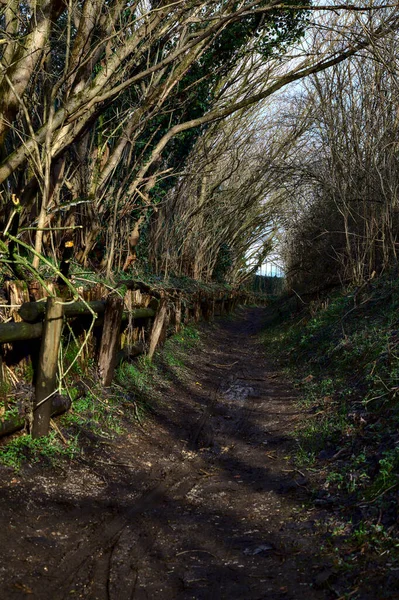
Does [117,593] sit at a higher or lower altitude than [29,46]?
lower

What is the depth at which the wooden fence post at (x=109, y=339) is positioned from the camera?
20.3 feet

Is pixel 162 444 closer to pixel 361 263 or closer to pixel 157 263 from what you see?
pixel 361 263

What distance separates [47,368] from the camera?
457 centimetres

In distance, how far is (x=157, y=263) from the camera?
12688mm

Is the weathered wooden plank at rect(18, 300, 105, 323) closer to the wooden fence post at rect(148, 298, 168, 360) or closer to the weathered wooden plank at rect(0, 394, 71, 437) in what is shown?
the weathered wooden plank at rect(0, 394, 71, 437)

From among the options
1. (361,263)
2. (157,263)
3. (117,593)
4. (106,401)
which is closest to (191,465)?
(106,401)

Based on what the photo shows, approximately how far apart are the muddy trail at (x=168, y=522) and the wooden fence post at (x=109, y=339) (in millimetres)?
718

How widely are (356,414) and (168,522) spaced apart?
7.85ft

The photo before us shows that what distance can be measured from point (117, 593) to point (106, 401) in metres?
3.16

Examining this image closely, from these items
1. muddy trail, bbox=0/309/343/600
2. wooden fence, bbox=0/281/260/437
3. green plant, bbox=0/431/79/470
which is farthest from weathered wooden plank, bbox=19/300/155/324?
muddy trail, bbox=0/309/343/600

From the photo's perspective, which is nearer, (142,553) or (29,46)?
(142,553)

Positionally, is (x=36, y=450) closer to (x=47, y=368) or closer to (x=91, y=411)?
(x=47, y=368)

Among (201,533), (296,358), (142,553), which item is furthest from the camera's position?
(296,358)

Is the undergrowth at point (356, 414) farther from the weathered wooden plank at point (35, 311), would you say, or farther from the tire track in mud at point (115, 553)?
the weathered wooden plank at point (35, 311)
